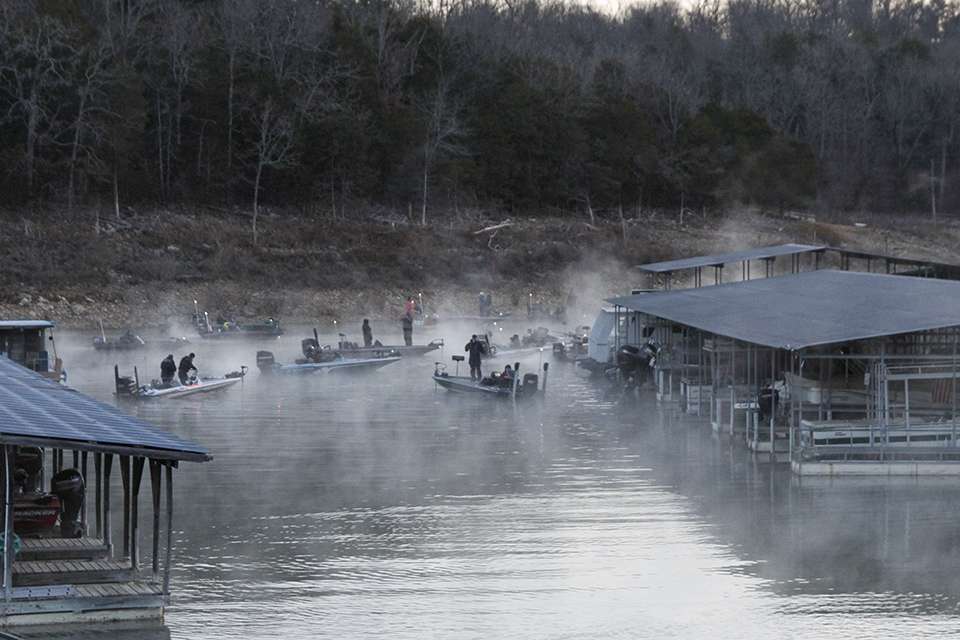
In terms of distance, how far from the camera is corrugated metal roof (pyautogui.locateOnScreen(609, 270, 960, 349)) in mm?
27344

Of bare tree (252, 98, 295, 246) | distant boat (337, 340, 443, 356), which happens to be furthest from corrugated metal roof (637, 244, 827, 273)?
bare tree (252, 98, 295, 246)

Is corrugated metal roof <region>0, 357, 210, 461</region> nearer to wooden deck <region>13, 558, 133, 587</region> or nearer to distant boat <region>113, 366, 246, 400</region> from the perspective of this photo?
wooden deck <region>13, 558, 133, 587</region>

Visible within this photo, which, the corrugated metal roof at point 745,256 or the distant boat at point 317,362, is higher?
the corrugated metal roof at point 745,256

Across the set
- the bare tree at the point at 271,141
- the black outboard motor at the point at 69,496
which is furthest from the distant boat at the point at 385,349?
the black outboard motor at the point at 69,496

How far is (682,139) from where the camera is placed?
299ft

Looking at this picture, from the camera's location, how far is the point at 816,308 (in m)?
31.2

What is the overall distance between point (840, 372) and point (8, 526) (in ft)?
65.5

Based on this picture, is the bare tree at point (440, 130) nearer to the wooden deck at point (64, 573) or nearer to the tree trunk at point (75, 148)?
the tree trunk at point (75, 148)

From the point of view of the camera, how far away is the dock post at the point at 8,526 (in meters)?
15.6

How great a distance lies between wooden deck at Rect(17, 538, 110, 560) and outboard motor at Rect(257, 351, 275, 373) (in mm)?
27065

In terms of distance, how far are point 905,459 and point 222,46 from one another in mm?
55963

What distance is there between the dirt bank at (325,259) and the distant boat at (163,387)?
20406 mm

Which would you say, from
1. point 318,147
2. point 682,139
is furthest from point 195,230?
point 682,139

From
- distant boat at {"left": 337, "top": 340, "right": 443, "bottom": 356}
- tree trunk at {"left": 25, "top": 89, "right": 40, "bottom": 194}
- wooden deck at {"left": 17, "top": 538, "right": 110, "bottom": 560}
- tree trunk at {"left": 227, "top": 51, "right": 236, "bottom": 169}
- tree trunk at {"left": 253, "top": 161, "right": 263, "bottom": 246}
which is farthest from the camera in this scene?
tree trunk at {"left": 227, "top": 51, "right": 236, "bottom": 169}
